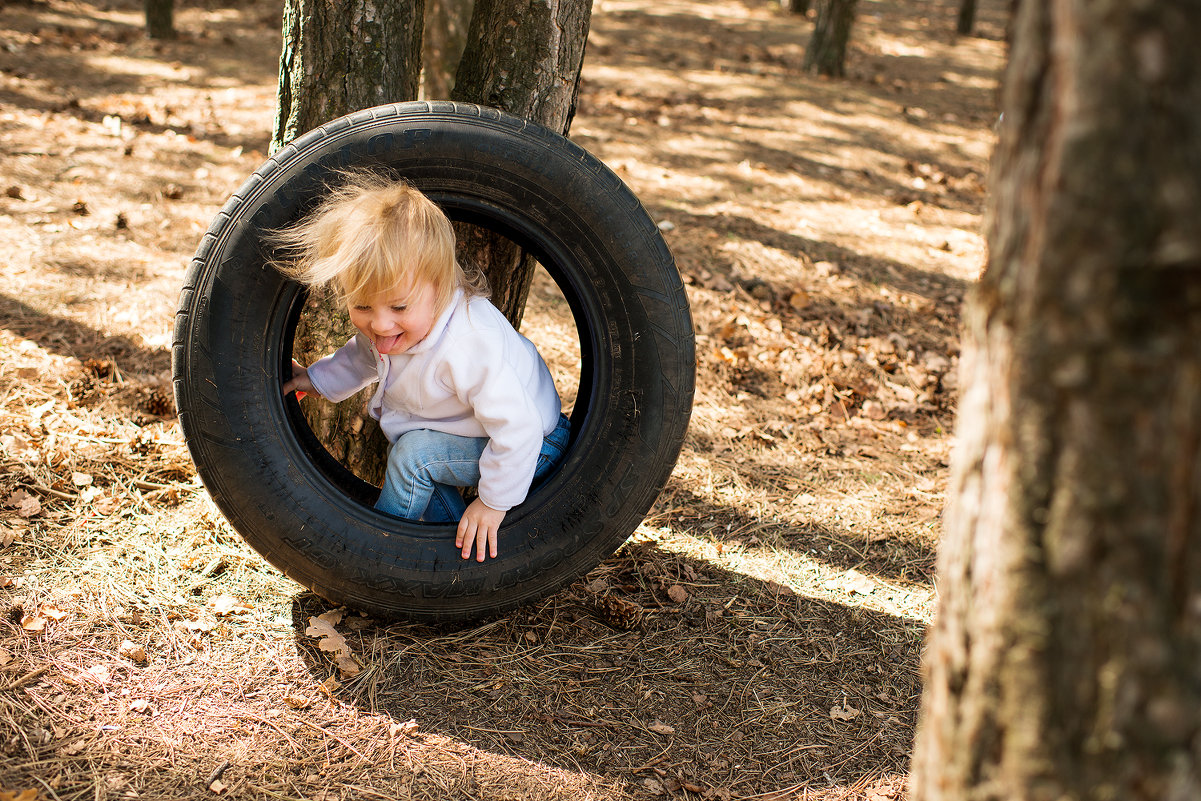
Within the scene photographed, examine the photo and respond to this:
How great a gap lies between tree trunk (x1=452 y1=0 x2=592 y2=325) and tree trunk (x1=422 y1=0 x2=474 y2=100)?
9.82 ft

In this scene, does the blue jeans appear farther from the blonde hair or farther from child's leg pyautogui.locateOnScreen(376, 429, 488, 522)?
the blonde hair

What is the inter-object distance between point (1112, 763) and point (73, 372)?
419cm

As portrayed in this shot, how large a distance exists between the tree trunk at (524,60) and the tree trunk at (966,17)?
15.7m

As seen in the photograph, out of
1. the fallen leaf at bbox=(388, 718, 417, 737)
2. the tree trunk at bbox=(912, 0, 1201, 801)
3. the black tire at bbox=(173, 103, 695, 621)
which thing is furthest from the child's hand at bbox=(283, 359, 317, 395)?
the tree trunk at bbox=(912, 0, 1201, 801)

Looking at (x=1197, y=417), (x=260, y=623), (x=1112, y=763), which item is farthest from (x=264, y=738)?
(x=1197, y=417)

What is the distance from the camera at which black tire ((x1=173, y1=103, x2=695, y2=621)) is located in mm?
2674

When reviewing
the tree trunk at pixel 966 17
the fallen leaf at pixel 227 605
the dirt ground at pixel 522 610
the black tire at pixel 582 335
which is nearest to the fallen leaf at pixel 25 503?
the dirt ground at pixel 522 610

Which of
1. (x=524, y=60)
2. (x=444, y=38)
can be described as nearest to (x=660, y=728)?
(x=524, y=60)

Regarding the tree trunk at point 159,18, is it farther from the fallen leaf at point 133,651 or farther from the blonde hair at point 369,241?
the fallen leaf at point 133,651

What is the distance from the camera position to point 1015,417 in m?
1.22

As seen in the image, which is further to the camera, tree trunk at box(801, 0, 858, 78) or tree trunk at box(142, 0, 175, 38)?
tree trunk at box(801, 0, 858, 78)

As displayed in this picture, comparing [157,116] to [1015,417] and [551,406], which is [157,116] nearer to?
[551,406]

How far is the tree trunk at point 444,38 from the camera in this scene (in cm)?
599

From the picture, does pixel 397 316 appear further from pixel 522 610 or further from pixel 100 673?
pixel 100 673
